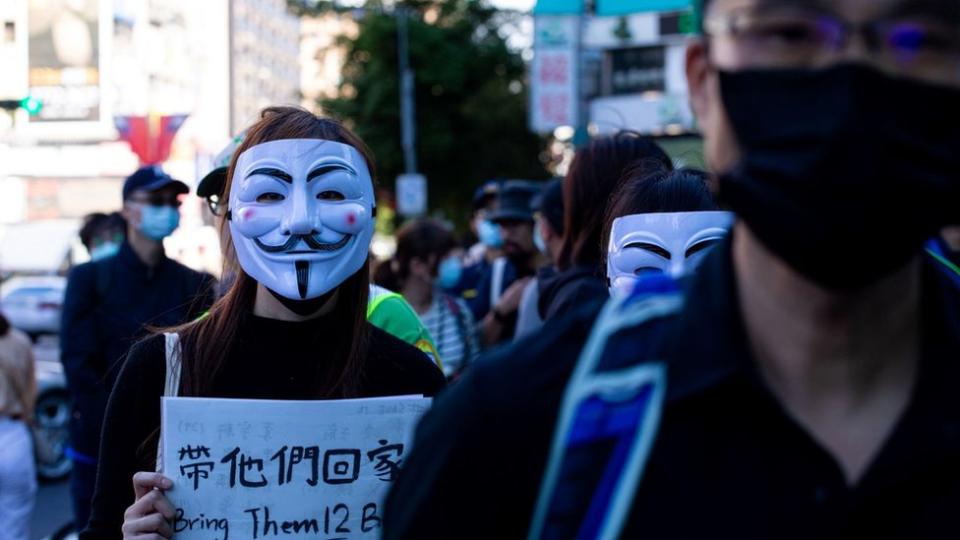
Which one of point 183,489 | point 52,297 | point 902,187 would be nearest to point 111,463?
point 183,489

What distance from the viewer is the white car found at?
1948cm

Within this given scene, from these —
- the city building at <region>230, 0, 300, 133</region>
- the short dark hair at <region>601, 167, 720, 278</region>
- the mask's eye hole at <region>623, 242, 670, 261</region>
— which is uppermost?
the city building at <region>230, 0, 300, 133</region>

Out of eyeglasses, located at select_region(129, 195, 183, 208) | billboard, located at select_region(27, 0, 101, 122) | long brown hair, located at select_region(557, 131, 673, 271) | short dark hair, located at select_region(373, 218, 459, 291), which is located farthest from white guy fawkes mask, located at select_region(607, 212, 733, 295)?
billboard, located at select_region(27, 0, 101, 122)

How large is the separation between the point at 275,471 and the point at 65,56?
20.8m

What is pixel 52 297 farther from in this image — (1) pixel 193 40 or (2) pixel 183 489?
(1) pixel 193 40

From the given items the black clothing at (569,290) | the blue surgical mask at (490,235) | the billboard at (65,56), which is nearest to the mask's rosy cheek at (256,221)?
the black clothing at (569,290)

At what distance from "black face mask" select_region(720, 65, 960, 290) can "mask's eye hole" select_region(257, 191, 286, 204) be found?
1858 mm

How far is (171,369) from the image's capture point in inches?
117

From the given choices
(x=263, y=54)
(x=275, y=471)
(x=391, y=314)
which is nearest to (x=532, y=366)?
(x=275, y=471)

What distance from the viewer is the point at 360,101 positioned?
134 feet

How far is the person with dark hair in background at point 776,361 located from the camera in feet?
4.91

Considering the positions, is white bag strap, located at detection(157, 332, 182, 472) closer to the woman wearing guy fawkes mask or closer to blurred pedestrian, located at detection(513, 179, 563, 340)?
the woman wearing guy fawkes mask

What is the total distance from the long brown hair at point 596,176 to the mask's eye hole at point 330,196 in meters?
0.96

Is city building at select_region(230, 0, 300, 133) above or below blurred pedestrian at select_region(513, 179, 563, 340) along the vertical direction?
above
